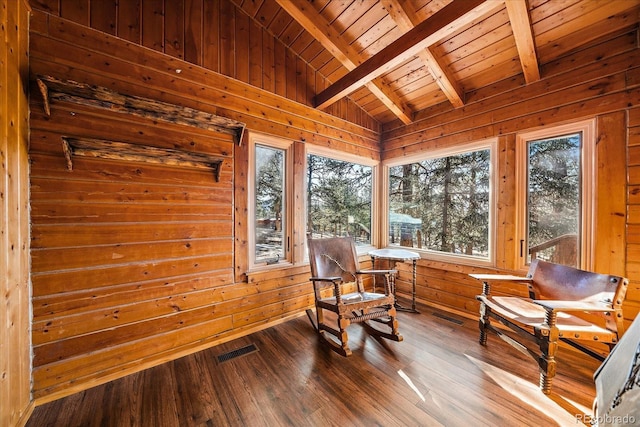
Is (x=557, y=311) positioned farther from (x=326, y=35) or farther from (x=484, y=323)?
(x=326, y=35)

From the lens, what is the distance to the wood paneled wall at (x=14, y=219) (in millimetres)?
1265

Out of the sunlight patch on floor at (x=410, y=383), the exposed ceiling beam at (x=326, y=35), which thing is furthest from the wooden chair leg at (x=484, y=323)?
the exposed ceiling beam at (x=326, y=35)

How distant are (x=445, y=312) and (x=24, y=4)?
4.61 meters

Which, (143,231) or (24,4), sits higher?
(24,4)

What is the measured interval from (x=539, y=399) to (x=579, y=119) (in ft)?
7.78

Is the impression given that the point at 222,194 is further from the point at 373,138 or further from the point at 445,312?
the point at 445,312

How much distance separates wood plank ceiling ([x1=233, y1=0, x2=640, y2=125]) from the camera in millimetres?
1869

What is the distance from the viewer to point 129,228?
6.22ft

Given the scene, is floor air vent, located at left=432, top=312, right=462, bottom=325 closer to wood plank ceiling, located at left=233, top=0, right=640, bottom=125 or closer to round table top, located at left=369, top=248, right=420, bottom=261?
round table top, located at left=369, top=248, right=420, bottom=261

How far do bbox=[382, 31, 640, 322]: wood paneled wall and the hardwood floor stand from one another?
0.84m

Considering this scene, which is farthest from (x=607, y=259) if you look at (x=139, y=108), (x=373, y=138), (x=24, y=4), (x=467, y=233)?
(x=24, y=4)

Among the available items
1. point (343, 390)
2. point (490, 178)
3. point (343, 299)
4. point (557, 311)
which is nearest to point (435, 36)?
point (490, 178)

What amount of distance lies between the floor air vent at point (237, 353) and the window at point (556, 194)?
292cm

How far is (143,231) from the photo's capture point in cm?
195
